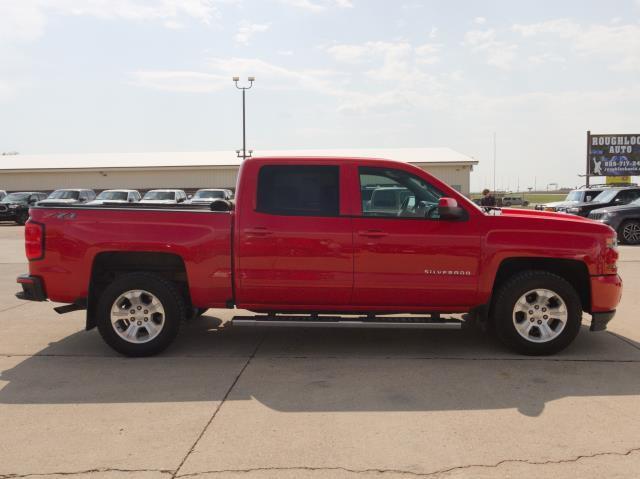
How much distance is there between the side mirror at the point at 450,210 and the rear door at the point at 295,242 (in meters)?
0.86

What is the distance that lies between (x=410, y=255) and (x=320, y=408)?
1.77 meters

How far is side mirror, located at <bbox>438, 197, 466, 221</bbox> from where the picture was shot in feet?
16.3

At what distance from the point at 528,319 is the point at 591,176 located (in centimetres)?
3121

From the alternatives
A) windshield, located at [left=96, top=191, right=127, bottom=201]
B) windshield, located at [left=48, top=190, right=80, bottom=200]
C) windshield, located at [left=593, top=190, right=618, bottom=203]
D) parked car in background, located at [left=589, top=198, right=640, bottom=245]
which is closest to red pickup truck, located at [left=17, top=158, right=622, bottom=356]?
parked car in background, located at [left=589, top=198, right=640, bottom=245]

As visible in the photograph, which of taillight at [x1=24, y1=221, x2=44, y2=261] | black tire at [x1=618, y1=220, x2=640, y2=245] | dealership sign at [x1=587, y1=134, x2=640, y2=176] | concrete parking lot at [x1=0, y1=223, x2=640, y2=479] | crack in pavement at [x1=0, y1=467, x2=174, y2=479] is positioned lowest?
crack in pavement at [x1=0, y1=467, x2=174, y2=479]

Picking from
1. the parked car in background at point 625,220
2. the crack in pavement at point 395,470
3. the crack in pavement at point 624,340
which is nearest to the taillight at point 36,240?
the crack in pavement at point 395,470

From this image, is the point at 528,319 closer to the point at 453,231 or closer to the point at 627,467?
the point at 453,231

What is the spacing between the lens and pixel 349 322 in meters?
5.23

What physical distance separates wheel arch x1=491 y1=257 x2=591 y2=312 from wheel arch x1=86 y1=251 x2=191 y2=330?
3.16m

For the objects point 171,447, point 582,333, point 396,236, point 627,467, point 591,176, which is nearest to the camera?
point 627,467

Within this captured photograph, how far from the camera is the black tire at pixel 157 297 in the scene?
527 cm

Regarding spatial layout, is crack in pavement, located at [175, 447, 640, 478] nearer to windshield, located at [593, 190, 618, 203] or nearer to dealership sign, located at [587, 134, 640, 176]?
windshield, located at [593, 190, 618, 203]

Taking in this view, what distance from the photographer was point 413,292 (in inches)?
206

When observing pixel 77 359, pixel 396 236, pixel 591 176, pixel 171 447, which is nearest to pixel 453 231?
pixel 396 236
